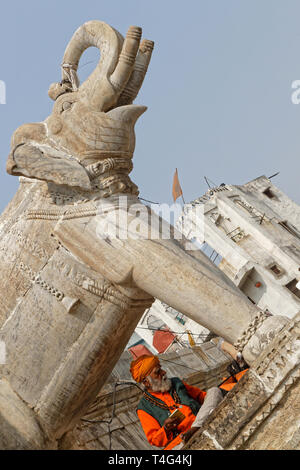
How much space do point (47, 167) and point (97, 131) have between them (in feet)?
1.82

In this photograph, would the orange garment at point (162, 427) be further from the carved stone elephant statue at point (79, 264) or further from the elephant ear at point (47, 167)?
the elephant ear at point (47, 167)

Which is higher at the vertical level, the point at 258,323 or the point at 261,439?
the point at 258,323

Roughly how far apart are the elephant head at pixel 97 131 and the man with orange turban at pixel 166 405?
7.08 ft

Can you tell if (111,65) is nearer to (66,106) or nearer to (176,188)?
(66,106)

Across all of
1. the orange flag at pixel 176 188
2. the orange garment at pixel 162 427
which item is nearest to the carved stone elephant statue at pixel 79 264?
the orange garment at pixel 162 427

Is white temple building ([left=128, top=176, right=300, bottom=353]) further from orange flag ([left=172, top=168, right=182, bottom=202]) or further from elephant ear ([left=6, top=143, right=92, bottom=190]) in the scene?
elephant ear ([left=6, top=143, right=92, bottom=190])

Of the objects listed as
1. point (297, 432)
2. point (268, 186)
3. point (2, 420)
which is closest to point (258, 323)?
point (297, 432)

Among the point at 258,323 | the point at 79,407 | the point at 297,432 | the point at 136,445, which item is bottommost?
the point at 136,445

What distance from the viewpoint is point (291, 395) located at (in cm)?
330

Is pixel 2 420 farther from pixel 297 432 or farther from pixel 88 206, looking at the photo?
pixel 297 432

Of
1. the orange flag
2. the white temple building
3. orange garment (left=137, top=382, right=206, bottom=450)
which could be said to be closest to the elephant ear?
orange garment (left=137, top=382, right=206, bottom=450)

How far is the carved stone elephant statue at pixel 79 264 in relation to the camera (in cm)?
400

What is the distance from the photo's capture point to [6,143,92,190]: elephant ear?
4.25m

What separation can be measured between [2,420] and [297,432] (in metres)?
2.46
